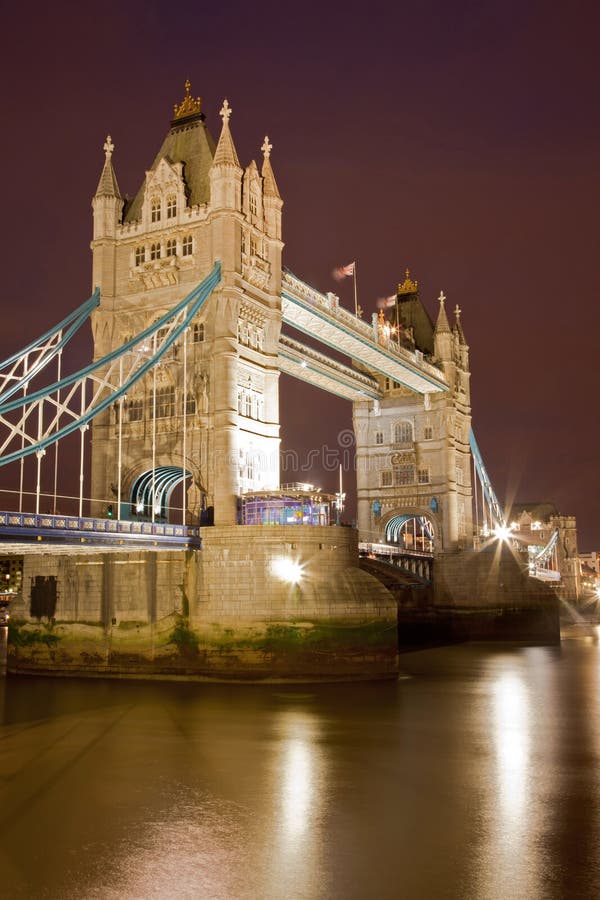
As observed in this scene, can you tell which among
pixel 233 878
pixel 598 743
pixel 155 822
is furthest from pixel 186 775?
pixel 598 743

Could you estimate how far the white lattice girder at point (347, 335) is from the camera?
4231 centimetres

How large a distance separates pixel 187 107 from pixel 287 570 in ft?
75.1

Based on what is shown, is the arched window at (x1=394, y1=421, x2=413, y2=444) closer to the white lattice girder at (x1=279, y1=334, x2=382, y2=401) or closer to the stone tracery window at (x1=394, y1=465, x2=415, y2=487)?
the stone tracery window at (x1=394, y1=465, x2=415, y2=487)

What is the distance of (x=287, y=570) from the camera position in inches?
1227

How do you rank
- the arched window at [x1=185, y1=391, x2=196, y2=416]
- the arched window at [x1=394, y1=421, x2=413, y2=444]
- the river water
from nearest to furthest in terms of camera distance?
the river water → the arched window at [x1=185, y1=391, x2=196, y2=416] → the arched window at [x1=394, y1=421, x2=413, y2=444]

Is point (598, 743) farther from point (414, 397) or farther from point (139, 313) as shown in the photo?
point (414, 397)

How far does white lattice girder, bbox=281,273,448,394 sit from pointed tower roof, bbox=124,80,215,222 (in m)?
6.03

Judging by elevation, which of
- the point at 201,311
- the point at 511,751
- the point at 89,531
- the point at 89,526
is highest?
the point at 201,311

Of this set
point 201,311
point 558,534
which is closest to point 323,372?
point 201,311

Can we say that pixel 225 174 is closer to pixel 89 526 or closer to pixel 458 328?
pixel 89 526

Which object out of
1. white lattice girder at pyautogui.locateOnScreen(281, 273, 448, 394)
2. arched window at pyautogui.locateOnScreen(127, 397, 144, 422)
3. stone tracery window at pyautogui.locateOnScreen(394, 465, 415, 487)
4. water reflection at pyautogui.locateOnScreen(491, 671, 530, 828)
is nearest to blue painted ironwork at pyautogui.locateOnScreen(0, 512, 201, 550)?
arched window at pyautogui.locateOnScreen(127, 397, 144, 422)

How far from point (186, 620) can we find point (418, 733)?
1153 centimetres

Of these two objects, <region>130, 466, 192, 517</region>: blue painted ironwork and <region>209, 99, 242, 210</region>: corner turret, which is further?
<region>130, 466, 192, 517</region>: blue painted ironwork

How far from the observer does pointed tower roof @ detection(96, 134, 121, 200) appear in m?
38.9
